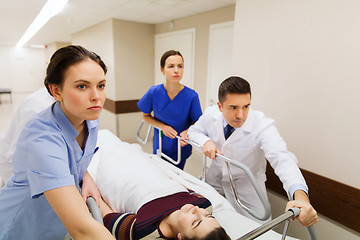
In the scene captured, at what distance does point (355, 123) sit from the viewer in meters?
1.52

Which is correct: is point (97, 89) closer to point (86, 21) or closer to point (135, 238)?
point (135, 238)

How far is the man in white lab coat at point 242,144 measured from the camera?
4.33 feet

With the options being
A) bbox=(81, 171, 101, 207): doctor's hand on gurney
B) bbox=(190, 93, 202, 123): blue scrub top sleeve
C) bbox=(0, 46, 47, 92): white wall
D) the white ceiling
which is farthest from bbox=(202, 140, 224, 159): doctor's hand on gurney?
bbox=(0, 46, 47, 92): white wall

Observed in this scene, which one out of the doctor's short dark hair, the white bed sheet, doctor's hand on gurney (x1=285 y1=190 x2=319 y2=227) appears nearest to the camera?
doctor's hand on gurney (x1=285 y1=190 x2=319 y2=227)

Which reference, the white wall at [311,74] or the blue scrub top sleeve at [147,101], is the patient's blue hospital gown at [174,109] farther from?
the white wall at [311,74]

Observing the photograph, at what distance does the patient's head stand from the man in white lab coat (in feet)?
1.37

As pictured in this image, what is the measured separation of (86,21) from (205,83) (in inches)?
106

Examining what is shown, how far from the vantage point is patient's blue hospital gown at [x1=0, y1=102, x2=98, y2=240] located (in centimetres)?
75

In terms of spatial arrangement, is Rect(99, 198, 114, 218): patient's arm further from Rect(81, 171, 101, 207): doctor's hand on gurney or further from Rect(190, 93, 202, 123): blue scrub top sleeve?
Rect(190, 93, 202, 123): blue scrub top sleeve

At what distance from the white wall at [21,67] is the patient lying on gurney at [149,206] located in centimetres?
1083

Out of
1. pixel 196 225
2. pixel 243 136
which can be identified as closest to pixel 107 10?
pixel 243 136

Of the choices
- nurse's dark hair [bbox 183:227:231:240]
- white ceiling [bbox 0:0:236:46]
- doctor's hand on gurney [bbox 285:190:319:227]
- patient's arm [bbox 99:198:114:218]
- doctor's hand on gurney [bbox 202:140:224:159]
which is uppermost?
white ceiling [bbox 0:0:236:46]

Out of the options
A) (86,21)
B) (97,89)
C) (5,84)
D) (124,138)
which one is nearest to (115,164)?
(97,89)

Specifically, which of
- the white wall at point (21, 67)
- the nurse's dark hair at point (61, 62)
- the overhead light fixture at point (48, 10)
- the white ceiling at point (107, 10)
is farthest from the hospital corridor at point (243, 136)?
the white wall at point (21, 67)
